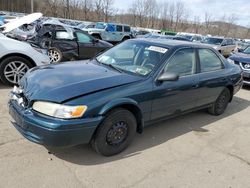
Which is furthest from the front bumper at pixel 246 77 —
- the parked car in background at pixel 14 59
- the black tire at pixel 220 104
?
the parked car in background at pixel 14 59

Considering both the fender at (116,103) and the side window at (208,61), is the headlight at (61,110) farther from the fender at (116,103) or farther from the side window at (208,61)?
the side window at (208,61)

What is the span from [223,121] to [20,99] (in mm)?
4000

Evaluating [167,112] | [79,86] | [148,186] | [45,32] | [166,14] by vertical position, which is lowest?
[148,186]

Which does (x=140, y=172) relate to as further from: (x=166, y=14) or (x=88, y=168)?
(x=166, y=14)

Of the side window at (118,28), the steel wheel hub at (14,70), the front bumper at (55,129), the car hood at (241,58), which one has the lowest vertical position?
the front bumper at (55,129)

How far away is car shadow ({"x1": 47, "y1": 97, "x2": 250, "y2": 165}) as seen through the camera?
3.54m

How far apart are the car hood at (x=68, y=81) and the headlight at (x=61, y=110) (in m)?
0.07

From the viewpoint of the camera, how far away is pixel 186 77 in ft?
14.7

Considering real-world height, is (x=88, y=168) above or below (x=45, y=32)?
below

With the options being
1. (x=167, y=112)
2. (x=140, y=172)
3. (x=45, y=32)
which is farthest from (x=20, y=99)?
(x=45, y=32)

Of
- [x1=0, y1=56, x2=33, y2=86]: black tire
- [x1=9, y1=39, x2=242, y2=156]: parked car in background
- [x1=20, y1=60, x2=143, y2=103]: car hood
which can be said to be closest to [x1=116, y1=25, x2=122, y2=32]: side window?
[x1=0, y1=56, x2=33, y2=86]: black tire

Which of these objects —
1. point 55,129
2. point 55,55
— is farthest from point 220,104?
point 55,55

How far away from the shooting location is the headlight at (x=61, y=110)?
305 cm

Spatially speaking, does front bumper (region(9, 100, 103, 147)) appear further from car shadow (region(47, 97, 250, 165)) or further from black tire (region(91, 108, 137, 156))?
car shadow (region(47, 97, 250, 165))
